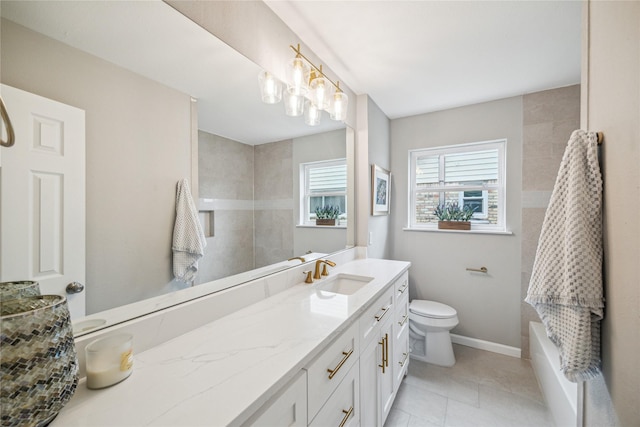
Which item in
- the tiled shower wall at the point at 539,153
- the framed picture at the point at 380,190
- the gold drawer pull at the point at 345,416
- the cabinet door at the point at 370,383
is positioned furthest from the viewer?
the framed picture at the point at 380,190

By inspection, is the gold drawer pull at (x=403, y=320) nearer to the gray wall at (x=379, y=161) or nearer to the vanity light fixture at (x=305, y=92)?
the gray wall at (x=379, y=161)

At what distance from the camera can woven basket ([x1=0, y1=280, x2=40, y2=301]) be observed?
0.55 m

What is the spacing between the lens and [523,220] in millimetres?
2260

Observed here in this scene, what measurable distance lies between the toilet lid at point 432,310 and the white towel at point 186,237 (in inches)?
77.8

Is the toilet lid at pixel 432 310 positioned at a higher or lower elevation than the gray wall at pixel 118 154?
lower

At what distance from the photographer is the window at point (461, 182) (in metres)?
2.43

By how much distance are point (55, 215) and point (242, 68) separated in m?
0.94

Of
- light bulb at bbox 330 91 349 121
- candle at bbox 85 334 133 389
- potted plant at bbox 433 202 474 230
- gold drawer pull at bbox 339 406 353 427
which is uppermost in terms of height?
light bulb at bbox 330 91 349 121

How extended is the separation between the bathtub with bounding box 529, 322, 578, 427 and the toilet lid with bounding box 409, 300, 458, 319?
1.92 ft

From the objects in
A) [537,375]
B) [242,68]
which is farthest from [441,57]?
[537,375]

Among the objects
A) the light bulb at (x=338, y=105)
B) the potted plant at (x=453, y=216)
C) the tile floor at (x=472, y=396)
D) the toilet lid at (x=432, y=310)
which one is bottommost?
the tile floor at (x=472, y=396)

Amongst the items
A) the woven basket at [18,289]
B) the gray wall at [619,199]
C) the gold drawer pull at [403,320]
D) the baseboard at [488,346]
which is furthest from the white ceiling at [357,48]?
the baseboard at [488,346]

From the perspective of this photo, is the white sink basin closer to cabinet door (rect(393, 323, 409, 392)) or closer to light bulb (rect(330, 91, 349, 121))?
cabinet door (rect(393, 323, 409, 392))

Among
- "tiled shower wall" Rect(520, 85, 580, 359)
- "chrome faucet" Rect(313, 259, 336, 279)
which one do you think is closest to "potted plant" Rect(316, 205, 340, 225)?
"chrome faucet" Rect(313, 259, 336, 279)
